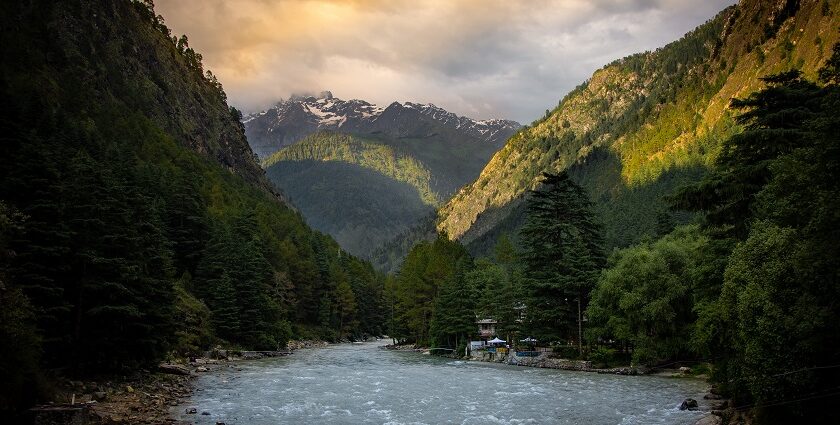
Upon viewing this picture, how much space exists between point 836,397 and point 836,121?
10.1 m

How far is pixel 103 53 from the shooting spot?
459 ft

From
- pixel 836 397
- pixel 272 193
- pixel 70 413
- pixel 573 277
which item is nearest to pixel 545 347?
pixel 573 277

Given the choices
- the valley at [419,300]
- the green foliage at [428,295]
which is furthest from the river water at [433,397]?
the green foliage at [428,295]

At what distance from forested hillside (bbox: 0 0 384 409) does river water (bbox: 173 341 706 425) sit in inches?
349

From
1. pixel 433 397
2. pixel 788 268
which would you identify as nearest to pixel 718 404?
pixel 788 268

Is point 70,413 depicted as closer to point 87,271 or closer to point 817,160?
point 87,271

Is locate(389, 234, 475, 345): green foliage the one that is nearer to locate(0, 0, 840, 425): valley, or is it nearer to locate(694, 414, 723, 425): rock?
locate(0, 0, 840, 425): valley

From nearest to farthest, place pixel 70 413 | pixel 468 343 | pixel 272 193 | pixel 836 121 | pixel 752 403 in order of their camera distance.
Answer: pixel 836 121 < pixel 70 413 < pixel 752 403 < pixel 468 343 < pixel 272 193

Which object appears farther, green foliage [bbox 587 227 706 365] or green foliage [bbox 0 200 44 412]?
green foliage [bbox 587 227 706 365]

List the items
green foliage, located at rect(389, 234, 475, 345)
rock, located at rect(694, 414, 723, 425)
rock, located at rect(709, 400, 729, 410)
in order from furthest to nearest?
green foliage, located at rect(389, 234, 475, 345) < rock, located at rect(709, 400, 729, 410) < rock, located at rect(694, 414, 723, 425)

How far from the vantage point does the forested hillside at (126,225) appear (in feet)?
110

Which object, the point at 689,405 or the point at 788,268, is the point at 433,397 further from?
the point at 788,268

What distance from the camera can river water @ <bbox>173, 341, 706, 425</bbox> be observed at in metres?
30.8

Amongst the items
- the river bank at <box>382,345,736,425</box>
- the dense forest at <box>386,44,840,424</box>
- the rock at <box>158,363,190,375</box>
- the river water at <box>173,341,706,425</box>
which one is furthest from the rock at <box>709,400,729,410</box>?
the rock at <box>158,363,190,375</box>
